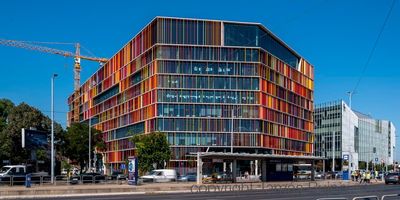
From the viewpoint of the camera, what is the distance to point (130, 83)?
97375 mm

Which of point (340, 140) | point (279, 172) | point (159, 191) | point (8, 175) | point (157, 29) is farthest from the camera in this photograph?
point (340, 140)

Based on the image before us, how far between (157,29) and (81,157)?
27.3 metres

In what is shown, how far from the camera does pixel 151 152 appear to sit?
2785 inches

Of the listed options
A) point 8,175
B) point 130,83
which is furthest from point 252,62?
point 8,175

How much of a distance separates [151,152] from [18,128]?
763 inches

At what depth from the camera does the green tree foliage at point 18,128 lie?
68.1 metres

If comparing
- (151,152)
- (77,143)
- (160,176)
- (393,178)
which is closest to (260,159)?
(160,176)

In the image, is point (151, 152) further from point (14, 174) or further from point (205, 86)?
point (14, 174)

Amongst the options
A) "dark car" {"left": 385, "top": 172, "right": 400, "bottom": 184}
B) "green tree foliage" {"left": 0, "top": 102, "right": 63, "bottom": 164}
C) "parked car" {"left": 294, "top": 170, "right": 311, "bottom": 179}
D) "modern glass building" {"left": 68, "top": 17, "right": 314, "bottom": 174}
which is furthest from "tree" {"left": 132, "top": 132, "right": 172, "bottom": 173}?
"dark car" {"left": 385, "top": 172, "right": 400, "bottom": 184}

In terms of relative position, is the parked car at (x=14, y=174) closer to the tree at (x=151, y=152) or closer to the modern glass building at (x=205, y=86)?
the tree at (x=151, y=152)

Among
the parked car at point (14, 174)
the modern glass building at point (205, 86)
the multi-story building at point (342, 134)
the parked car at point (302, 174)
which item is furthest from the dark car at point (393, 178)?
the multi-story building at point (342, 134)

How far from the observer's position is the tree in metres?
70.1

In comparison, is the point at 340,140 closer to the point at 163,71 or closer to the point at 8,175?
the point at 163,71

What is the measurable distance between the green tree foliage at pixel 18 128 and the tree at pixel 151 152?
1499 cm
